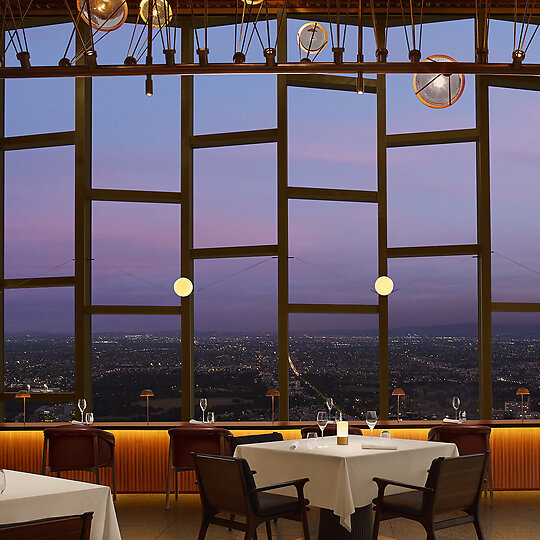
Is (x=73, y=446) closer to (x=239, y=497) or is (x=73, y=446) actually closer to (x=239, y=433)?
(x=239, y=433)

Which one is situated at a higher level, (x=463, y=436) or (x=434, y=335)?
(x=434, y=335)

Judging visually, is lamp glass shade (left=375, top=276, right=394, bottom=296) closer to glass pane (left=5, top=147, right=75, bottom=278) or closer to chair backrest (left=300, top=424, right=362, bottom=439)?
chair backrest (left=300, top=424, right=362, bottom=439)

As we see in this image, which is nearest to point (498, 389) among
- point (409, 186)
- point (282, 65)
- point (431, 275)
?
point (431, 275)

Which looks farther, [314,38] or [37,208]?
[37,208]

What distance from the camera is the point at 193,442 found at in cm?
762

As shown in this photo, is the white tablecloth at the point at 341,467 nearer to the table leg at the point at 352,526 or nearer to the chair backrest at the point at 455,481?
the table leg at the point at 352,526

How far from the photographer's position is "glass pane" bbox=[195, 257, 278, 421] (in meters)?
9.59

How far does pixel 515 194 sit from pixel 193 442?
4991 mm

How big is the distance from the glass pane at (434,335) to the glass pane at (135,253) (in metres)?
2.74

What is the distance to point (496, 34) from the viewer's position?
33.3ft

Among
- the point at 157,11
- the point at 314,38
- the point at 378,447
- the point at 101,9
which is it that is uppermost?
the point at 314,38

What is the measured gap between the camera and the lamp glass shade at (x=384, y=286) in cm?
930

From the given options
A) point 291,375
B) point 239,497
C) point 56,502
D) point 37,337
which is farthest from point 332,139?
point 56,502

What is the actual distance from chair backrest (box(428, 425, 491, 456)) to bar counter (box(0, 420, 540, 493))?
0.81 metres
